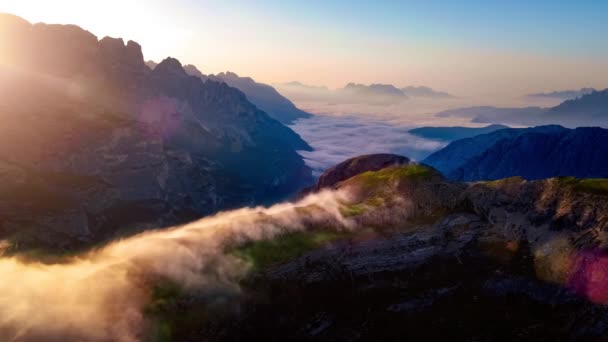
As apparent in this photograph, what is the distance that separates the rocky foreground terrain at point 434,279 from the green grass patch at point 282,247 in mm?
238

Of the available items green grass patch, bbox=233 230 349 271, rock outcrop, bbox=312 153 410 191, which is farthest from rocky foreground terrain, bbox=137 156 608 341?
rock outcrop, bbox=312 153 410 191

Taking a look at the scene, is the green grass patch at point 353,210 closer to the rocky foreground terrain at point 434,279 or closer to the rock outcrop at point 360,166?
the rocky foreground terrain at point 434,279

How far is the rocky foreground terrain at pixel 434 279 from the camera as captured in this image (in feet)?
170

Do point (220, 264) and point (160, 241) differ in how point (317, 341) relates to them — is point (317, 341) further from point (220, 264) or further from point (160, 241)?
point (160, 241)

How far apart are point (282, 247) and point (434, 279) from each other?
21206 mm

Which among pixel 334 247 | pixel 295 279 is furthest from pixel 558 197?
pixel 295 279

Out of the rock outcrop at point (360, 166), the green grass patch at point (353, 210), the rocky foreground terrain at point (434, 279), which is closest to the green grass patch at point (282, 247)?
the rocky foreground terrain at point (434, 279)

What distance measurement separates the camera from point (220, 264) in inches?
2376

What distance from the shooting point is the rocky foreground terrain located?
51844 mm

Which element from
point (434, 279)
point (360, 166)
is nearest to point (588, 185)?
point (434, 279)

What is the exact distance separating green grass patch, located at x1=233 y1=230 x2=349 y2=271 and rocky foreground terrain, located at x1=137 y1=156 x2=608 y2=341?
238 mm

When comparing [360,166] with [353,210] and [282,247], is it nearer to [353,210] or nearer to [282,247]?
[353,210]

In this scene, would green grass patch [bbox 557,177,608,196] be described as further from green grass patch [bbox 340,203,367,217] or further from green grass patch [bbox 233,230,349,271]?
green grass patch [bbox 233,230,349,271]

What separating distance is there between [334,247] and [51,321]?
35.6 m
